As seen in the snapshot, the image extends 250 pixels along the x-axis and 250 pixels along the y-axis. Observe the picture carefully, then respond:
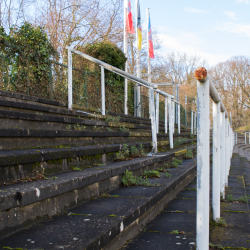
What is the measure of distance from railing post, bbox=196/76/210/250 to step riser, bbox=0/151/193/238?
2.65 feet

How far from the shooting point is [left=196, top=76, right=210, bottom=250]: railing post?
1260mm

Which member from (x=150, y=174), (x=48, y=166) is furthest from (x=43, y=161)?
(x=150, y=174)

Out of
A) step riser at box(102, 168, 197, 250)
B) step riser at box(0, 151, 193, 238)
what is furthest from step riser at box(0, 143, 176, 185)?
step riser at box(102, 168, 197, 250)

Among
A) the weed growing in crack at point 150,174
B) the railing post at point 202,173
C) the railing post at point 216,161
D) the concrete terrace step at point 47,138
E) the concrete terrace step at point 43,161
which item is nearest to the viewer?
the railing post at point 202,173

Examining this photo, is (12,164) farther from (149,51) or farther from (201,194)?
(149,51)

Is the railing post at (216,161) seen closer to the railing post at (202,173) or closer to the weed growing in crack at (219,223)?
the weed growing in crack at (219,223)

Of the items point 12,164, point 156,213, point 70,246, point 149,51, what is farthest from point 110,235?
point 149,51

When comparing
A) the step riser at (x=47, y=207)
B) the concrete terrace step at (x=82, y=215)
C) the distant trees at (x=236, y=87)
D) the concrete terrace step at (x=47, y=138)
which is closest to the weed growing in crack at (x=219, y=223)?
the concrete terrace step at (x=82, y=215)

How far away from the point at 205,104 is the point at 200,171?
328mm

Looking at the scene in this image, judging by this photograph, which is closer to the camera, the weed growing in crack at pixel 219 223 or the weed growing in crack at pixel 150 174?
the weed growing in crack at pixel 219 223

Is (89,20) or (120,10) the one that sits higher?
(120,10)

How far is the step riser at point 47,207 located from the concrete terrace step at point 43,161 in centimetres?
30

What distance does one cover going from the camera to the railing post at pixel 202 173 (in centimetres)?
126

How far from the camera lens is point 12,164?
5.31 ft
